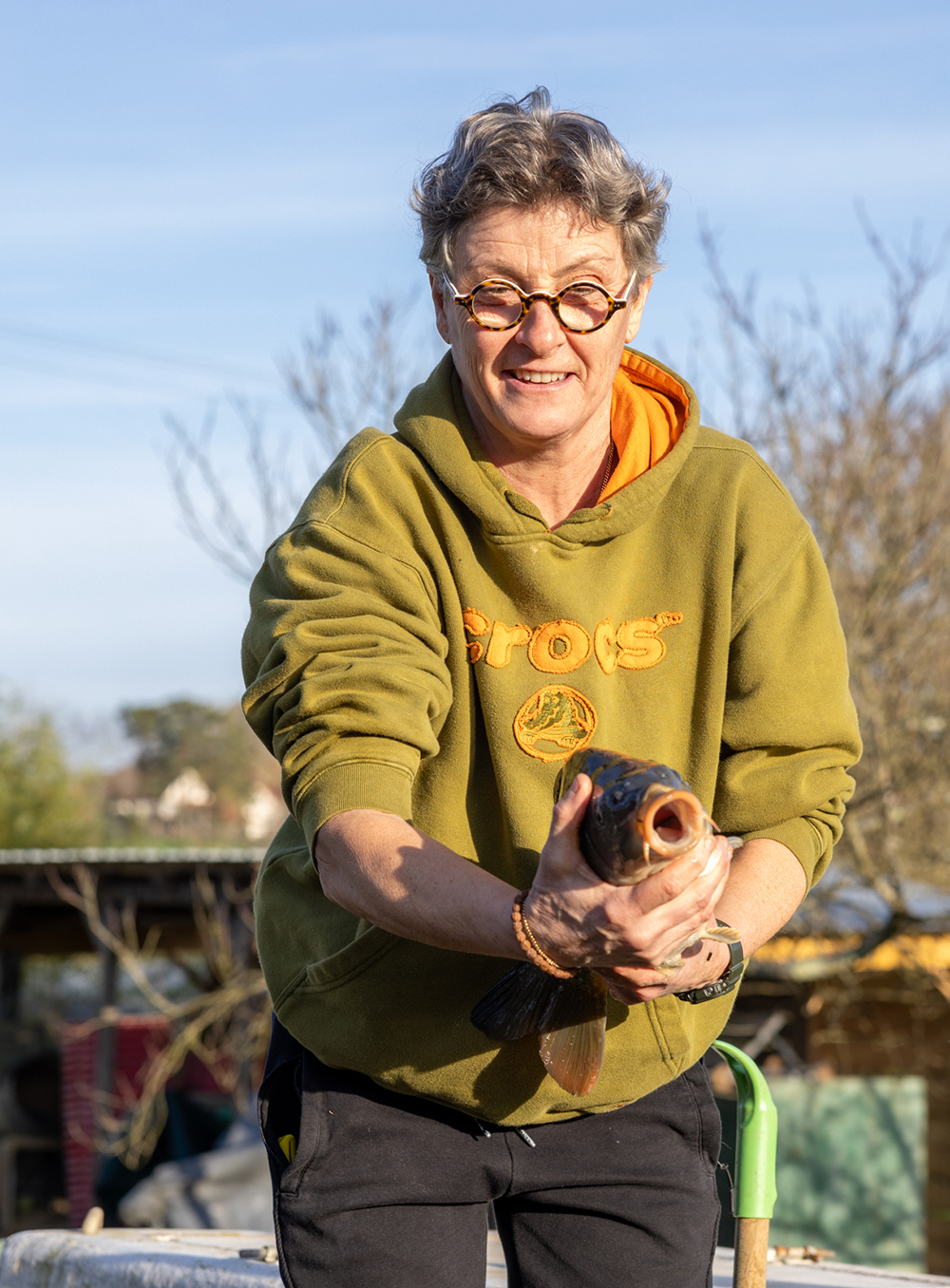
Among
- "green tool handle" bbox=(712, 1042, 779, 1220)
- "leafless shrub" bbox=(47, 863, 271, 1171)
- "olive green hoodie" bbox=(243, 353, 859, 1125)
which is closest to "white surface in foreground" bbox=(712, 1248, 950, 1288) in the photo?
"green tool handle" bbox=(712, 1042, 779, 1220)

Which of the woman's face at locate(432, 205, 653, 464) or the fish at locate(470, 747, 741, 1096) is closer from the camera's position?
the fish at locate(470, 747, 741, 1096)

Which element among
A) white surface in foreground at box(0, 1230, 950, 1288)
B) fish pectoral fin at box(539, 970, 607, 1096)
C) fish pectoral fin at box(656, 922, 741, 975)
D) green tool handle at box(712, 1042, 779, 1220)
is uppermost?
fish pectoral fin at box(656, 922, 741, 975)

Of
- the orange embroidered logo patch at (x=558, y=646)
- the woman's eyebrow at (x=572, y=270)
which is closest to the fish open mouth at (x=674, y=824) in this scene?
the orange embroidered logo patch at (x=558, y=646)

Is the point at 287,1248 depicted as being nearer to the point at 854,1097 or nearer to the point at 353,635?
the point at 353,635

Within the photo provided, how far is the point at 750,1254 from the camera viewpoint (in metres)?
2.16

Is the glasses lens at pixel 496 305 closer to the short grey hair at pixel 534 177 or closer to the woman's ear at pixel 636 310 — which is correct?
the short grey hair at pixel 534 177

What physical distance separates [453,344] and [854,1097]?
949 centimetres

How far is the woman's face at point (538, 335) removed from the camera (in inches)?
70.9

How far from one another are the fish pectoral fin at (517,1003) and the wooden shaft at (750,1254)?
2.42 ft

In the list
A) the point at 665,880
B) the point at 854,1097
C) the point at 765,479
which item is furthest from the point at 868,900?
the point at 665,880

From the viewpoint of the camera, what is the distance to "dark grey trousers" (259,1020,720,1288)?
70.2 inches

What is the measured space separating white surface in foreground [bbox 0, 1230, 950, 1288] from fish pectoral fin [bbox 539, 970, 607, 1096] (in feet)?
4.48

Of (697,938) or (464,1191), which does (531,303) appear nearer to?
(697,938)

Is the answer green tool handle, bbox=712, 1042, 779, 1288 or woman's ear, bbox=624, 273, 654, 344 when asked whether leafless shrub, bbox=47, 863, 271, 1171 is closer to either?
green tool handle, bbox=712, 1042, 779, 1288
